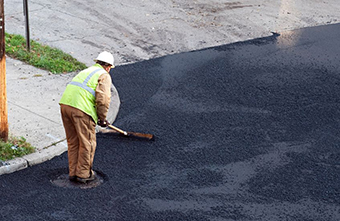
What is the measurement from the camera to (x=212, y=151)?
840 centimetres

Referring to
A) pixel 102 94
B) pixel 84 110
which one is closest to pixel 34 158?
pixel 84 110

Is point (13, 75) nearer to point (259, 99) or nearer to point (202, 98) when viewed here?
point (202, 98)

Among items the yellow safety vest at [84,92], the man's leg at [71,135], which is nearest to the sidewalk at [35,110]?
the man's leg at [71,135]

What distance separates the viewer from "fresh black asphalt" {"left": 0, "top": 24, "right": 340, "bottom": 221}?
22.7 ft

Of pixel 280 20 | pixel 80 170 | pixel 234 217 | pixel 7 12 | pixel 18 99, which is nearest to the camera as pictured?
pixel 234 217

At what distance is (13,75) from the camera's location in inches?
420

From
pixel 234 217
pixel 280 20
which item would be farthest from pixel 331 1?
pixel 234 217

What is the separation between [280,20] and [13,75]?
8.11m

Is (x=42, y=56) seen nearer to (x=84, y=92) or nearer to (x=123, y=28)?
(x=123, y=28)

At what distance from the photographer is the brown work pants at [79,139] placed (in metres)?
7.06

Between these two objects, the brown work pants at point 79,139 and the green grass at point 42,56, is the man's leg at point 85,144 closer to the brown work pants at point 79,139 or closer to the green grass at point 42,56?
the brown work pants at point 79,139

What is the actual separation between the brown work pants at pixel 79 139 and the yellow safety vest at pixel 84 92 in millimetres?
67

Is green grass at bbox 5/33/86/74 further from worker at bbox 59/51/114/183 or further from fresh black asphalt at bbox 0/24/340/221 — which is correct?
worker at bbox 59/51/114/183

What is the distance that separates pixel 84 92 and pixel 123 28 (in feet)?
23.5
